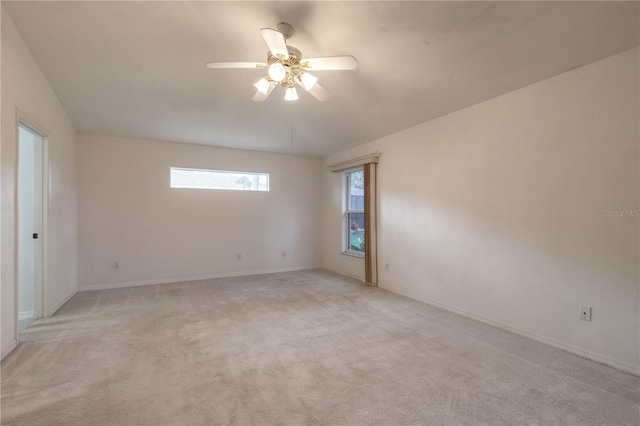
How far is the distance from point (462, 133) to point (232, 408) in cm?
346

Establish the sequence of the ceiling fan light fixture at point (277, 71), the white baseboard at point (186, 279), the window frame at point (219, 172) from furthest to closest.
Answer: the window frame at point (219, 172), the white baseboard at point (186, 279), the ceiling fan light fixture at point (277, 71)

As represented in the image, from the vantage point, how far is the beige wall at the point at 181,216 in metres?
4.48

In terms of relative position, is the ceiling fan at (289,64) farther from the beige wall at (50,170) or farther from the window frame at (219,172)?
the window frame at (219,172)

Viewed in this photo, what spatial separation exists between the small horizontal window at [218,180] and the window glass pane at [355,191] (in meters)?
1.65

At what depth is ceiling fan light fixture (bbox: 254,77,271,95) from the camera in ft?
7.39

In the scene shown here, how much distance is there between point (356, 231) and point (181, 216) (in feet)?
10.4

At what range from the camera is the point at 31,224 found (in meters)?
3.16

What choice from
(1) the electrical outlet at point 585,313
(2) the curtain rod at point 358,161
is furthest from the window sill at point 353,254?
(1) the electrical outlet at point 585,313

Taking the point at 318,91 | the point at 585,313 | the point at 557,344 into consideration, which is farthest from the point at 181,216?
the point at 585,313

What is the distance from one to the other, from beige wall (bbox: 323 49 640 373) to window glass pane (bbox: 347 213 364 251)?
139 cm

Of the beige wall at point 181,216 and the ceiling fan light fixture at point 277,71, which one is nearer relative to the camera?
the ceiling fan light fixture at point 277,71

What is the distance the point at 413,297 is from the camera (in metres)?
3.97

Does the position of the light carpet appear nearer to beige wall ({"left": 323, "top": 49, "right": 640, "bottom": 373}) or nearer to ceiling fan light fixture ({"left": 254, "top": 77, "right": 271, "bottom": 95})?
beige wall ({"left": 323, "top": 49, "right": 640, "bottom": 373})

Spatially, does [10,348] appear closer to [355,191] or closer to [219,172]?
[219,172]
